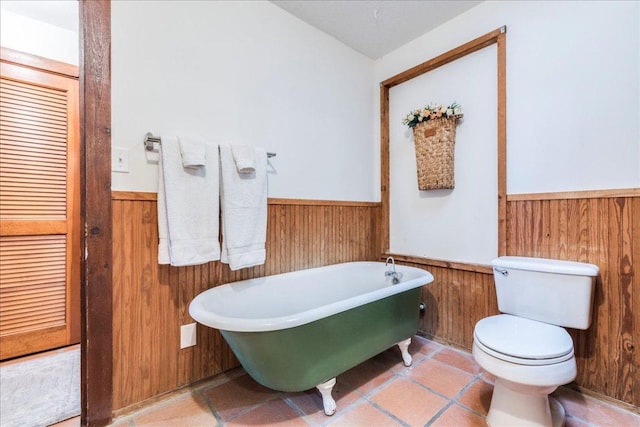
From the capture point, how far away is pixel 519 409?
47.2 inches

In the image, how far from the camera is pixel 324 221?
218 cm

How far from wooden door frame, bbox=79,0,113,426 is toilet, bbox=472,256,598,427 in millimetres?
1702

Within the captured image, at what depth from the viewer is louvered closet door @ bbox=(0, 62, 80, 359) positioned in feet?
5.96

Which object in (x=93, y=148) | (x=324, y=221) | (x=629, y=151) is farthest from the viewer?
(x=324, y=221)

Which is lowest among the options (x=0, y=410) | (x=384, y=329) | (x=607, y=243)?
(x=0, y=410)

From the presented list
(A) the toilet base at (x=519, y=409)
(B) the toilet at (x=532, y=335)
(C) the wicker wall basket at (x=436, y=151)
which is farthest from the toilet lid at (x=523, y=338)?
(C) the wicker wall basket at (x=436, y=151)

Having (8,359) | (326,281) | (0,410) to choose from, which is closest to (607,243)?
(326,281)

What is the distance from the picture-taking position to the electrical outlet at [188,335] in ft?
5.00

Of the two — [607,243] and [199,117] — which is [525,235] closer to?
→ [607,243]

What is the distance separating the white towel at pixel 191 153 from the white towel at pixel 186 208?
3cm

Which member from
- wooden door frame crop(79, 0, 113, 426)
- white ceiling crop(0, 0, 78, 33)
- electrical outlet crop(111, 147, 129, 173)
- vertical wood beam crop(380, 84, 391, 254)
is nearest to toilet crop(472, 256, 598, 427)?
vertical wood beam crop(380, 84, 391, 254)

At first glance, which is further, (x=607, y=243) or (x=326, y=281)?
(x=326, y=281)

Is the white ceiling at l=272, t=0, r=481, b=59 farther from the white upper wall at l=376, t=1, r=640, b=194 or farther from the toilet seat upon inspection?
the toilet seat

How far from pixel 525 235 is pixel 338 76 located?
1.78m
